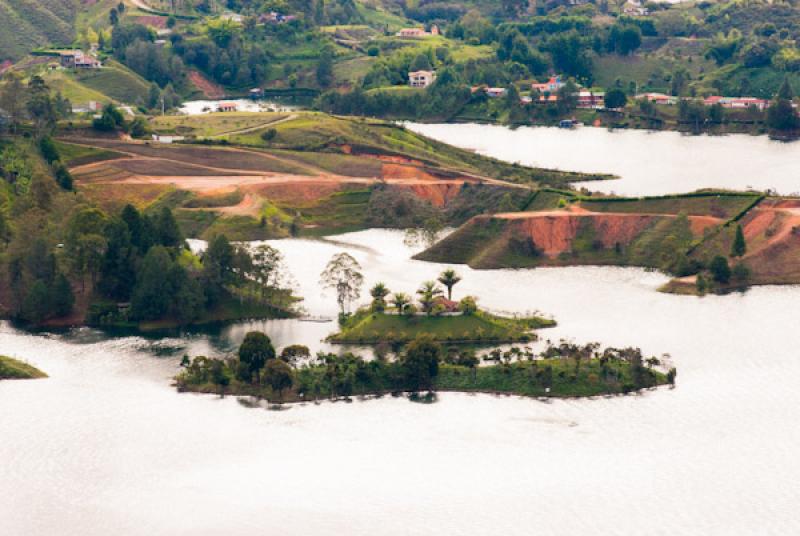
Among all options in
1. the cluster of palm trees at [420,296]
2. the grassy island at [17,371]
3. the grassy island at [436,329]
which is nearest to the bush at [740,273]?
the grassy island at [436,329]

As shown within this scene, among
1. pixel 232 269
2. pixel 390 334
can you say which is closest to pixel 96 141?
pixel 232 269

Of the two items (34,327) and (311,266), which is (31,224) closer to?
(34,327)

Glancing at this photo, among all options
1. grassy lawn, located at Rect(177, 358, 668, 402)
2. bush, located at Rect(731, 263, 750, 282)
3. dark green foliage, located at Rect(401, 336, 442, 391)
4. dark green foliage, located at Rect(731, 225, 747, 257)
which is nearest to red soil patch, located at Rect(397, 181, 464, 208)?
dark green foliage, located at Rect(731, 225, 747, 257)

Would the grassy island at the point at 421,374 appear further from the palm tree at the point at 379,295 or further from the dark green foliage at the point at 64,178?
the dark green foliage at the point at 64,178

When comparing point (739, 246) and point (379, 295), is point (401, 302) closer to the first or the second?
point (379, 295)

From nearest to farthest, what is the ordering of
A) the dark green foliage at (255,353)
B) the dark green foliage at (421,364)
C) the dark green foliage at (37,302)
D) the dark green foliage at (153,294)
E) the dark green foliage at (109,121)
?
the dark green foliage at (421,364) < the dark green foliage at (255,353) < the dark green foliage at (153,294) < the dark green foliage at (37,302) < the dark green foliage at (109,121)

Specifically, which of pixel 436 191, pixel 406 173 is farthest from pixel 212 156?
pixel 436 191
